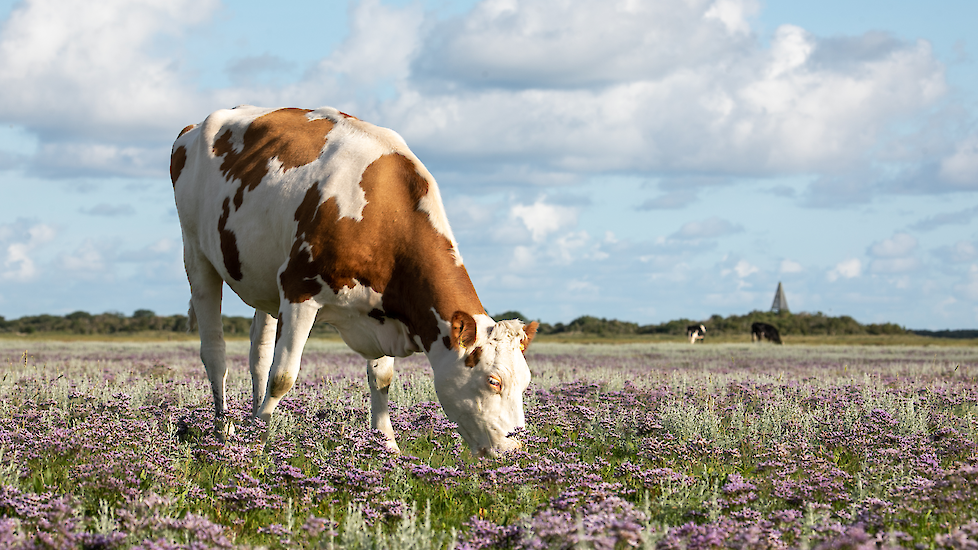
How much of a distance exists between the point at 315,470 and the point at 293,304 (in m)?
1.64

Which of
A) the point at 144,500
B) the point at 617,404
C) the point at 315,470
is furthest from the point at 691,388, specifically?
the point at 144,500

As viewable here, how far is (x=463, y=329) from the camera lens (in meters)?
6.35

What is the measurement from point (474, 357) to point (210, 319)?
13.8ft

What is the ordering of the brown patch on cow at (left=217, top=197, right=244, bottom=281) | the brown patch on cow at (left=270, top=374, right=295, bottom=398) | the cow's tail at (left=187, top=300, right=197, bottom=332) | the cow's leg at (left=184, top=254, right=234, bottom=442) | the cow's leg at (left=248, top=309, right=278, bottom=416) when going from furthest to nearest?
the cow's tail at (left=187, top=300, right=197, bottom=332) → the cow's leg at (left=184, top=254, right=234, bottom=442) → the cow's leg at (left=248, top=309, right=278, bottom=416) → the brown patch on cow at (left=217, top=197, right=244, bottom=281) → the brown patch on cow at (left=270, top=374, right=295, bottom=398)

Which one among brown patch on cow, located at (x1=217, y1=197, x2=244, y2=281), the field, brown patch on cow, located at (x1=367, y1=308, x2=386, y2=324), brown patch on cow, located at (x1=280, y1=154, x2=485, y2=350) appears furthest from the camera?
brown patch on cow, located at (x1=217, y1=197, x2=244, y2=281)

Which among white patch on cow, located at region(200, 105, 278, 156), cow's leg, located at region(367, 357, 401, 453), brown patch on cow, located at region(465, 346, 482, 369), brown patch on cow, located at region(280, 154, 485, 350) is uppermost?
white patch on cow, located at region(200, 105, 278, 156)

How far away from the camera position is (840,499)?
17.2 ft

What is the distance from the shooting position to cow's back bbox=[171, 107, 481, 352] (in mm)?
7121

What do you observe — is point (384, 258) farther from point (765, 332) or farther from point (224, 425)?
point (765, 332)

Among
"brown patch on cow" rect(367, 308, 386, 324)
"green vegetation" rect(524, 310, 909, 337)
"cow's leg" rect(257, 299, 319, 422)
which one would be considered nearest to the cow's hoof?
"cow's leg" rect(257, 299, 319, 422)

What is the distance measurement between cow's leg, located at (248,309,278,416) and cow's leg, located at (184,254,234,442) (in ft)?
1.06

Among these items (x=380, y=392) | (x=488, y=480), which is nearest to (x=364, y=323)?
(x=380, y=392)

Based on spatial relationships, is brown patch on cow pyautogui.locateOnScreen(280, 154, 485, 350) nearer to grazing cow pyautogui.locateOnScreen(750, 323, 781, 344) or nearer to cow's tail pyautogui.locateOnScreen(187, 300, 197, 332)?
cow's tail pyautogui.locateOnScreen(187, 300, 197, 332)

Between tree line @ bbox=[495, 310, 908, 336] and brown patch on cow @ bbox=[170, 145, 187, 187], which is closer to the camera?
brown patch on cow @ bbox=[170, 145, 187, 187]
